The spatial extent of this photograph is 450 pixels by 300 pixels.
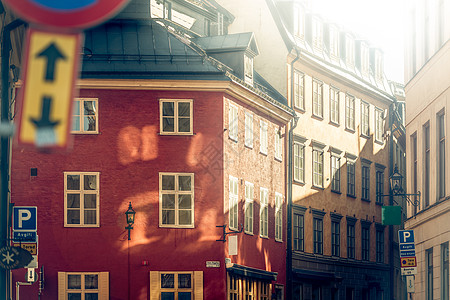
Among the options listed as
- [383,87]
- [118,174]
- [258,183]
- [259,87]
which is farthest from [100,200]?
[383,87]

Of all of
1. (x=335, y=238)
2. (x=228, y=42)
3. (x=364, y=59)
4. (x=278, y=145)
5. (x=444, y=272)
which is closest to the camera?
(x=444, y=272)

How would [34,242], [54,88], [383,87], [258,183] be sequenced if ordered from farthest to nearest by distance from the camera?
[383,87], [258,183], [34,242], [54,88]

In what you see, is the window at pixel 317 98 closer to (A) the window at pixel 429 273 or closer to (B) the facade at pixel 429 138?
(B) the facade at pixel 429 138

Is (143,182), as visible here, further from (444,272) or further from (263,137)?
(444,272)

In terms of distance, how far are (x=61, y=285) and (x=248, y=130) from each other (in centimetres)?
906

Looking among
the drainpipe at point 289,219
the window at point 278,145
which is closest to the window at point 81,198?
the window at point 278,145

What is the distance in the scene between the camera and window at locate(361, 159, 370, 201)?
49531 millimetres

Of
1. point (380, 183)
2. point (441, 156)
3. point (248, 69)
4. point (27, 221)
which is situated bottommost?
point (27, 221)

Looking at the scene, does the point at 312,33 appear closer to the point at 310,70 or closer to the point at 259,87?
the point at 310,70

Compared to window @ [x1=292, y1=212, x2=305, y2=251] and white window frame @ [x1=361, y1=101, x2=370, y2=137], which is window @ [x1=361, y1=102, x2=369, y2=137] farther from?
window @ [x1=292, y1=212, x2=305, y2=251]

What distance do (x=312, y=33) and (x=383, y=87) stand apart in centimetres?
901

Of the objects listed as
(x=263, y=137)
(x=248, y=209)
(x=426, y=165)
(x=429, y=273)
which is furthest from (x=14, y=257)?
(x=263, y=137)

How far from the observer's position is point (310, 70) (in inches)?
1756

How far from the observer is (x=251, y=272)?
35094 millimetres
